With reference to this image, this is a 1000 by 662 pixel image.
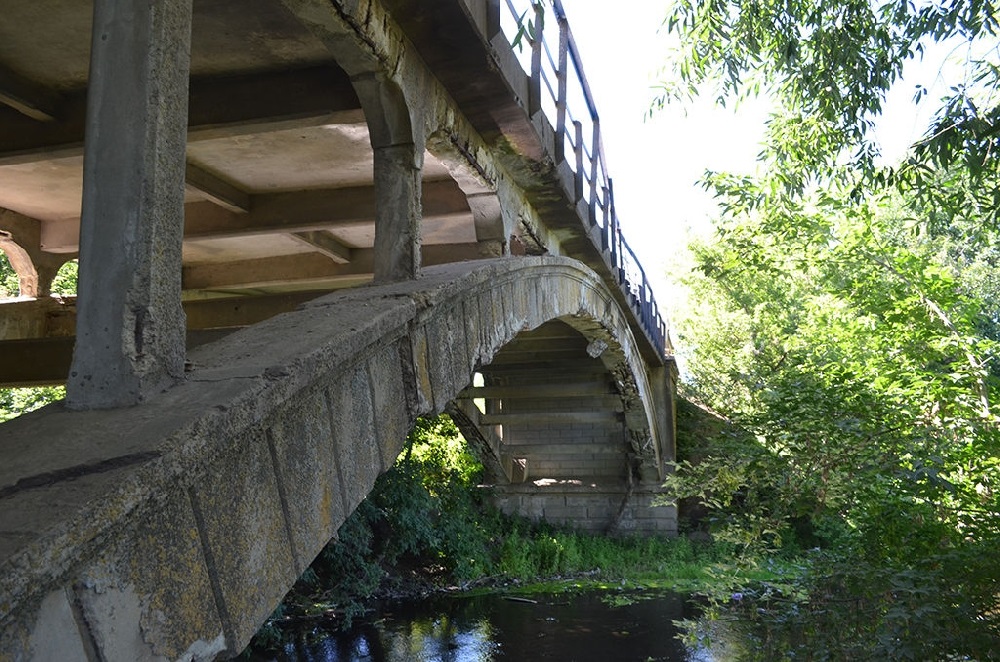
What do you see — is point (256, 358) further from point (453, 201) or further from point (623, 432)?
point (623, 432)

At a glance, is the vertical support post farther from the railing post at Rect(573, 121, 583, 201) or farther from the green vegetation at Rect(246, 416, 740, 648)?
the green vegetation at Rect(246, 416, 740, 648)

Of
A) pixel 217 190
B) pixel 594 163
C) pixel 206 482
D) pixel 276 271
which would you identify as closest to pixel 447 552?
pixel 276 271

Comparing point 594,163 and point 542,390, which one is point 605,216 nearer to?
point 594,163

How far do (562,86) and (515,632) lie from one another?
703cm

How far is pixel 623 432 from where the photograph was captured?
16.9m

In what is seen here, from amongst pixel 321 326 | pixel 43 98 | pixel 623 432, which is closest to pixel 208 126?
pixel 43 98

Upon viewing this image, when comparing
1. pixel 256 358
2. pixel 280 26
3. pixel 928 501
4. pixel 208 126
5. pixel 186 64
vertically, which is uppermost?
pixel 280 26

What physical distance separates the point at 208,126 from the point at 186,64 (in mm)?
2551

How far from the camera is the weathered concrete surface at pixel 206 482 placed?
65.2 inches

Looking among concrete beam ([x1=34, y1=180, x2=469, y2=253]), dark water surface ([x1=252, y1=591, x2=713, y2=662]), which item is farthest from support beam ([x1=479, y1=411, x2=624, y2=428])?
concrete beam ([x1=34, y1=180, x2=469, y2=253])

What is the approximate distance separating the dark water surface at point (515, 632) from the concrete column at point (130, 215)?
7644 mm

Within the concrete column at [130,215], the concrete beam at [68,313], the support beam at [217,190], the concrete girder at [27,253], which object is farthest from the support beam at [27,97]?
the concrete column at [130,215]

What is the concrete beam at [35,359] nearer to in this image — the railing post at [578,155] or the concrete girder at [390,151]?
the concrete girder at [390,151]

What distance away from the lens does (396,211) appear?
4543mm
